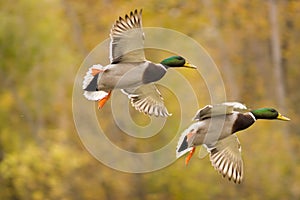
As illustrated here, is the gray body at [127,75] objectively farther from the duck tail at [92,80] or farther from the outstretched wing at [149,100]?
the outstretched wing at [149,100]

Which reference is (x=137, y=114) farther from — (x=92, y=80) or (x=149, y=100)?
(x=92, y=80)

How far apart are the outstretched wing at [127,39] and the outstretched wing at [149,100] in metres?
0.80

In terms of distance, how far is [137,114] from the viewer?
20.0m

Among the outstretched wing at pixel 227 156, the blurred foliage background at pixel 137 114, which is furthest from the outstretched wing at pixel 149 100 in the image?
the blurred foliage background at pixel 137 114

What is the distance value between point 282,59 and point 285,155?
4553mm

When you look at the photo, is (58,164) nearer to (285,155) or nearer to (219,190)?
(219,190)

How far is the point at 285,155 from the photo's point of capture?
22391 mm

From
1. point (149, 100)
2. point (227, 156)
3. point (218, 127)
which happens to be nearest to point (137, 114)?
point (149, 100)

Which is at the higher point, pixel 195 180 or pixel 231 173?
pixel 231 173

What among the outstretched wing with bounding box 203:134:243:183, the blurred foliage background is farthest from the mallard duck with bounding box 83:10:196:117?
the blurred foliage background

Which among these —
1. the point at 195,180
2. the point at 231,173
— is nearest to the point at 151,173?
the point at 195,180

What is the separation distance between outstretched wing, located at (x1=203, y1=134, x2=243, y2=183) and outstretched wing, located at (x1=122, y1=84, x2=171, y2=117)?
0.67 metres

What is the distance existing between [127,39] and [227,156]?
157 centimetres

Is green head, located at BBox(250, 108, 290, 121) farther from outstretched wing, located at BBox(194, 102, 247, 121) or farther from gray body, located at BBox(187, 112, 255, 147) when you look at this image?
outstretched wing, located at BBox(194, 102, 247, 121)
